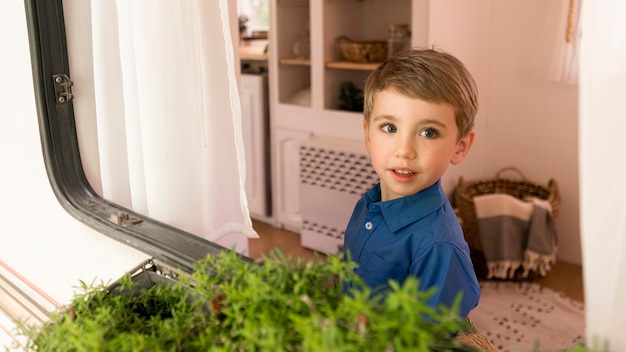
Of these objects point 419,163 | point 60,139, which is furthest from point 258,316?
point 60,139

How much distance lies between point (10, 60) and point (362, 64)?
179 centimetres

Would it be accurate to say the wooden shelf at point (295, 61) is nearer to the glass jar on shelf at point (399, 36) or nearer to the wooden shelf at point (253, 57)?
the wooden shelf at point (253, 57)

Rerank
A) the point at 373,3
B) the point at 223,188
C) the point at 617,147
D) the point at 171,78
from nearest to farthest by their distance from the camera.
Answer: the point at 617,147, the point at 171,78, the point at 223,188, the point at 373,3

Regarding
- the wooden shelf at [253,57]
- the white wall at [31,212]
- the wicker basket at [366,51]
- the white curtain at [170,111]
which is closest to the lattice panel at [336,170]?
the wicker basket at [366,51]

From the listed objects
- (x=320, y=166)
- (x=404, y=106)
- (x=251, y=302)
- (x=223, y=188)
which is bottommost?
(x=320, y=166)

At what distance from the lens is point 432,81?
103 cm

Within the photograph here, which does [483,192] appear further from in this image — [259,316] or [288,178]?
[259,316]

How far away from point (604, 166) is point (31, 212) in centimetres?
132

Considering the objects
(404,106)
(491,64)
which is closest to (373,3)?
(491,64)

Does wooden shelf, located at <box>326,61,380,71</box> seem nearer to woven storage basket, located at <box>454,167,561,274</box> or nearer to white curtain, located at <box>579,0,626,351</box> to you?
woven storage basket, located at <box>454,167,561,274</box>

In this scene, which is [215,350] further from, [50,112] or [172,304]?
[50,112]

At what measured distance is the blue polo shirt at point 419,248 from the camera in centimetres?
100

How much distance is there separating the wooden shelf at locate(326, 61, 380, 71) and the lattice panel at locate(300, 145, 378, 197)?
41 cm

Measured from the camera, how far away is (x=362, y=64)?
9.55 feet
